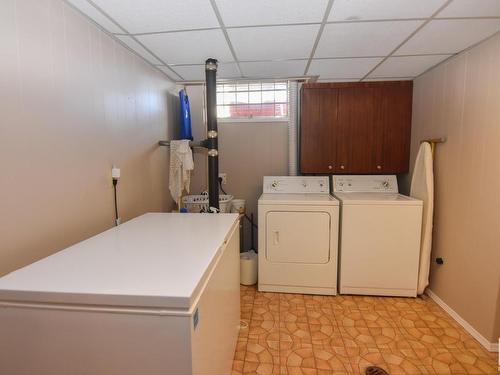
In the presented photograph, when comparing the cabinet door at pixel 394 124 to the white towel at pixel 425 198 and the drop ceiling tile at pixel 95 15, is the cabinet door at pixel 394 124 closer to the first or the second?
the white towel at pixel 425 198

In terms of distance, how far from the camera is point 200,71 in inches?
99.4

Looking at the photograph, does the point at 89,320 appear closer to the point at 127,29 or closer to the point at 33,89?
the point at 33,89

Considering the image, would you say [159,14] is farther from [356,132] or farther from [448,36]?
[356,132]

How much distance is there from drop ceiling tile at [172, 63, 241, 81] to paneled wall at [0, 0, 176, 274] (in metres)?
0.51

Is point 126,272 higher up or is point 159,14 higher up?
point 159,14

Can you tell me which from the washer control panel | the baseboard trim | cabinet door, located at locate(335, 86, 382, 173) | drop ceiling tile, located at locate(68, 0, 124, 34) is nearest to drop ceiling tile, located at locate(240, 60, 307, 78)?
cabinet door, located at locate(335, 86, 382, 173)

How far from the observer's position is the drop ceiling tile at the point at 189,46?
1779 millimetres

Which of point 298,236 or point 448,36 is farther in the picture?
point 298,236

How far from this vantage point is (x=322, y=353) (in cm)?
177

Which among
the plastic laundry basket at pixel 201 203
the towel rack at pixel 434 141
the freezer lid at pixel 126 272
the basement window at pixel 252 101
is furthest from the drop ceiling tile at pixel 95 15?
the towel rack at pixel 434 141

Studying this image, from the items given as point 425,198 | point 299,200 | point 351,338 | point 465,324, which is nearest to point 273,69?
point 299,200

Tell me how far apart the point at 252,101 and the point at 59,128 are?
2166mm

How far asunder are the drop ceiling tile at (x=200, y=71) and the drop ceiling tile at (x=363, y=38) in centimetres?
80

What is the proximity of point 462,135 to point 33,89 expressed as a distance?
2.78m
